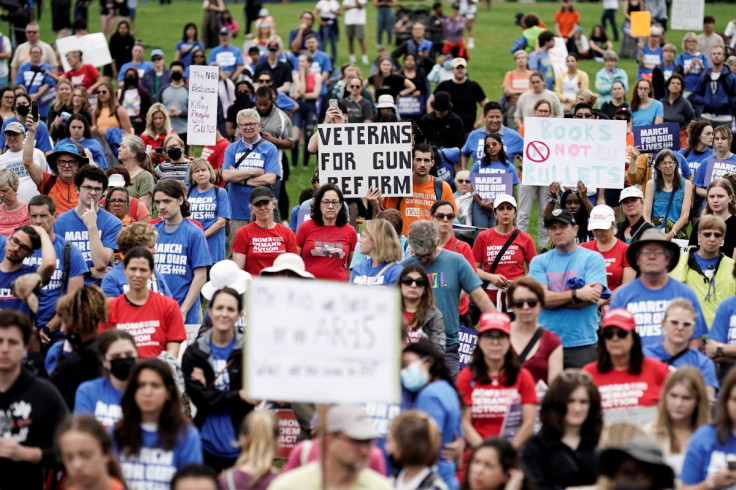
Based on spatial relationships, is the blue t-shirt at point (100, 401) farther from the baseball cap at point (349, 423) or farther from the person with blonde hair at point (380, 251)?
the person with blonde hair at point (380, 251)

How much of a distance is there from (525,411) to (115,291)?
12.0 ft

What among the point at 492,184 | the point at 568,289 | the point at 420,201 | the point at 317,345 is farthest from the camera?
the point at 492,184

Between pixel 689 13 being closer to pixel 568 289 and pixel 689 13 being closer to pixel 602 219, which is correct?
pixel 602 219

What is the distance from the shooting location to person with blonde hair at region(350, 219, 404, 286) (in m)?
10.6

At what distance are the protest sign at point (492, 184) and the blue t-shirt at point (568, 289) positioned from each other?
15.4ft

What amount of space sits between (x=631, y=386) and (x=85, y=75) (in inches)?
623

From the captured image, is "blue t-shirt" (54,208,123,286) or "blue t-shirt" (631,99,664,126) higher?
"blue t-shirt" (631,99,664,126)

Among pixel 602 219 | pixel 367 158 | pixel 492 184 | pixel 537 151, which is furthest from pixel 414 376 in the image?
pixel 492 184

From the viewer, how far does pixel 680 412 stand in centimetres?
777

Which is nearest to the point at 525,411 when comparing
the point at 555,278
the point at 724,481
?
the point at 724,481

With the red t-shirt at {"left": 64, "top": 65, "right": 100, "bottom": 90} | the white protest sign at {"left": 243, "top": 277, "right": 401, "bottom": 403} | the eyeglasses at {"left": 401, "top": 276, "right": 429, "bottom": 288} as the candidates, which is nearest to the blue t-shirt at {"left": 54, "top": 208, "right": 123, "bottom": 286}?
the eyeglasses at {"left": 401, "top": 276, "right": 429, "bottom": 288}

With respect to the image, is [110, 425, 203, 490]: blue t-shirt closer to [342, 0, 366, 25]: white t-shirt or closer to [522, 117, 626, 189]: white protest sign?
[522, 117, 626, 189]: white protest sign

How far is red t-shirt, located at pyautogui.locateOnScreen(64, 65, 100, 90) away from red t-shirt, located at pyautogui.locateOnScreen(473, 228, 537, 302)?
469 inches

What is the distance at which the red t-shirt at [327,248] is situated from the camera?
12102 mm
